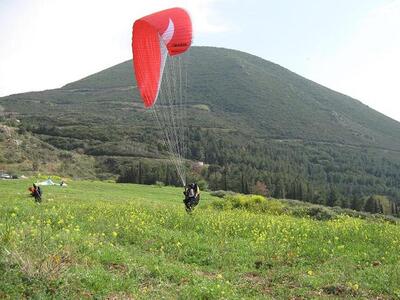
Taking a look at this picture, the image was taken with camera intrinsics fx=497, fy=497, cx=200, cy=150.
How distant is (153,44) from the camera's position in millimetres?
17547

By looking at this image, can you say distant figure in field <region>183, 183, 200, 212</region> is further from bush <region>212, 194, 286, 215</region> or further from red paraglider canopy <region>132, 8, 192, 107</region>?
bush <region>212, 194, 286, 215</region>

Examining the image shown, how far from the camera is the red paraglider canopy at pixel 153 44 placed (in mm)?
17359

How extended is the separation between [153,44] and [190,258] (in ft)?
25.8

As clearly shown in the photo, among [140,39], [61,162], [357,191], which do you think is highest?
[140,39]

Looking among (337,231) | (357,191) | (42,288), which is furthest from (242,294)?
(357,191)

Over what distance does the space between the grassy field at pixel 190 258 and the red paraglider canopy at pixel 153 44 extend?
481cm

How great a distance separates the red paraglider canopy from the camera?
1736 centimetres

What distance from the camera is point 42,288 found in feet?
28.9

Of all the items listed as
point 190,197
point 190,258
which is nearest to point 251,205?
point 190,197

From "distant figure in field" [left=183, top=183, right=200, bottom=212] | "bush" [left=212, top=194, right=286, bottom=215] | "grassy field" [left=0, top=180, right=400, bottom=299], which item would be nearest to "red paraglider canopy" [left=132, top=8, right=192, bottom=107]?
"grassy field" [left=0, top=180, right=400, bottom=299]

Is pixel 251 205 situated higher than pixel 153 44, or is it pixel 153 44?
pixel 153 44

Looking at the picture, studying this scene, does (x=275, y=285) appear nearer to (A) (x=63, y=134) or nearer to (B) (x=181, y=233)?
(B) (x=181, y=233)

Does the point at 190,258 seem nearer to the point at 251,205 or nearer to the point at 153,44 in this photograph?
the point at 153,44

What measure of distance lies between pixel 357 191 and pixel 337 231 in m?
148
